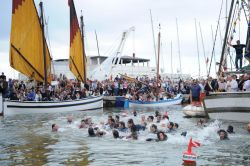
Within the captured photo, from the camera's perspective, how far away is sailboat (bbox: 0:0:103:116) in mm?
33281

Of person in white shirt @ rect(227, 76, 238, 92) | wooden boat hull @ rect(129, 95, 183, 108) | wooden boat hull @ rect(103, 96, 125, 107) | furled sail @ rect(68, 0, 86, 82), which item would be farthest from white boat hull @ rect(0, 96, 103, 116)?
person in white shirt @ rect(227, 76, 238, 92)

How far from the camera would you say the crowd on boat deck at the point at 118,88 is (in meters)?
25.6

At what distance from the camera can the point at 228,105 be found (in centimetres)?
2388

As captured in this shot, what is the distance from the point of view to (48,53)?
121ft

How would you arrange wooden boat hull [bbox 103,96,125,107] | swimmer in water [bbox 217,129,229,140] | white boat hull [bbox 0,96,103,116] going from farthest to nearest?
wooden boat hull [bbox 103,96,125,107] < white boat hull [bbox 0,96,103,116] < swimmer in water [bbox 217,129,229,140]

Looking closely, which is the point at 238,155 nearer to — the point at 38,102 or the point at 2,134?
the point at 2,134

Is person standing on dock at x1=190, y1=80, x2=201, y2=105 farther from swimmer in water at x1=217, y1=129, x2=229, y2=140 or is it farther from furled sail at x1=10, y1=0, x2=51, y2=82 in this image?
furled sail at x1=10, y1=0, x2=51, y2=82

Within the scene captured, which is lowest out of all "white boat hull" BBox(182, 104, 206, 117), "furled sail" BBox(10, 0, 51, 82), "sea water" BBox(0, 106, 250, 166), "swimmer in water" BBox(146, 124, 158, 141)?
"sea water" BBox(0, 106, 250, 166)

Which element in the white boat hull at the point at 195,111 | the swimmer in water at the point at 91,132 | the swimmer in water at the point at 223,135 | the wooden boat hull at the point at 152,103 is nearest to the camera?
the swimmer in water at the point at 223,135

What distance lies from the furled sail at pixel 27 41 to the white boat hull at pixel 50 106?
2251 millimetres

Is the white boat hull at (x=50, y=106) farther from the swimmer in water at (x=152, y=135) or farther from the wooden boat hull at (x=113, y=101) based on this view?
the swimmer in water at (x=152, y=135)

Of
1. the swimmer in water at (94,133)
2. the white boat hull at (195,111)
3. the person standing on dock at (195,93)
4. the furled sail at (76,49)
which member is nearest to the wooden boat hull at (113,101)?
the furled sail at (76,49)

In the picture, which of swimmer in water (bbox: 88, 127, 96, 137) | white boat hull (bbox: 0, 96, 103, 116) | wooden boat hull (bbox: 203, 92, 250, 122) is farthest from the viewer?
white boat hull (bbox: 0, 96, 103, 116)

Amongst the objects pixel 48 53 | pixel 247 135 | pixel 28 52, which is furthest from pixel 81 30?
pixel 247 135
